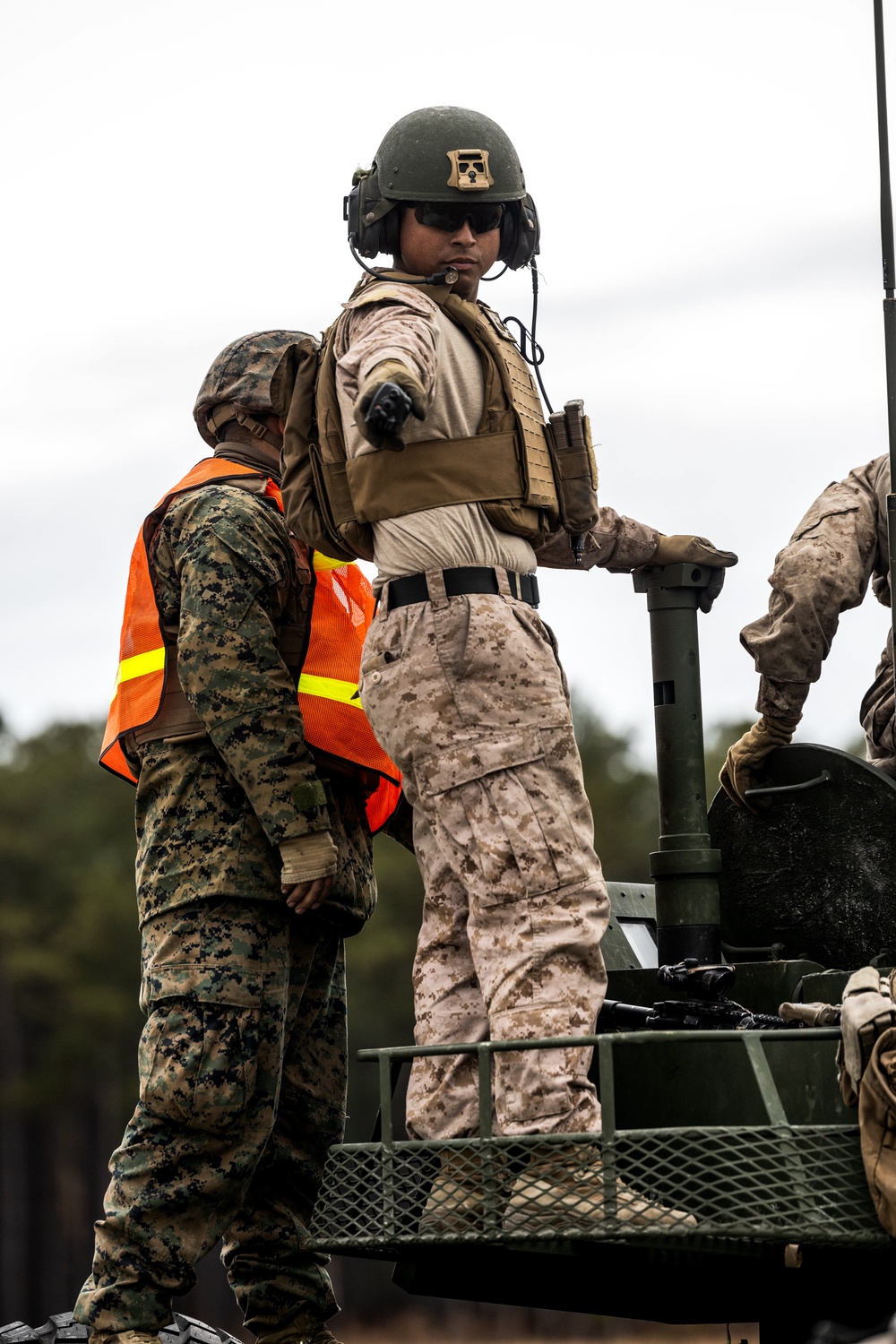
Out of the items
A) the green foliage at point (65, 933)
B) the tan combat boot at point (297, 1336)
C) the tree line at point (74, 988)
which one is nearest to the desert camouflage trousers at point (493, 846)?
the tan combat boot at point (297, 1336)

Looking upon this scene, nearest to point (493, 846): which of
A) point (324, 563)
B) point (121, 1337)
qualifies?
point (324, 563)

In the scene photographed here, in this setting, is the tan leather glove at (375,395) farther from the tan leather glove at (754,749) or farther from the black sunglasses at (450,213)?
the tan leather glove at (754,749)

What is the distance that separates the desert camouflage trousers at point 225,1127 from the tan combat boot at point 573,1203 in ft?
3.33

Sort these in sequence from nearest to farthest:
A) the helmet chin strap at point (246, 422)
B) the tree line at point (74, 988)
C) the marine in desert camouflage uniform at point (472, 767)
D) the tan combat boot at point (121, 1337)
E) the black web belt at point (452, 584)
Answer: the marine in desert camouflage uniform at point (472, 767), the black web belt at point (452, 584), the tan combat boot at point (121, 1337), the helmet chin strap at point (246, 422), the tree line at point (74, 988)

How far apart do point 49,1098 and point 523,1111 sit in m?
24.6

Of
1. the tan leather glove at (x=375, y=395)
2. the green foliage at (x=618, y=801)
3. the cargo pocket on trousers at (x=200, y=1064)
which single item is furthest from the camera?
the green foliage at (x=618, y=801)

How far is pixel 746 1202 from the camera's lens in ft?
12.6

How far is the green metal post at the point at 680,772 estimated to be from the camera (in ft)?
17.9

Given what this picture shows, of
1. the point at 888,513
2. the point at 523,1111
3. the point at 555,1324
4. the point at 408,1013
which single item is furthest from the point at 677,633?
the point at 555,1324

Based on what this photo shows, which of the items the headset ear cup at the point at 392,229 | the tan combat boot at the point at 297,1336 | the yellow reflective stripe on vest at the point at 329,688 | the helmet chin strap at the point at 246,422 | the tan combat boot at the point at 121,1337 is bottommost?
the tan combat boot at the point at 297,1336

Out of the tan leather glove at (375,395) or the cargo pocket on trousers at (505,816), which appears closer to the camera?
the tan leather glove at (375,395)

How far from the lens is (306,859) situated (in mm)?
4832

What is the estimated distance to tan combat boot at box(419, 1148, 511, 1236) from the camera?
4.05m

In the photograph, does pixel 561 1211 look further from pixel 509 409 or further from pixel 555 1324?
pixel 555 1324
